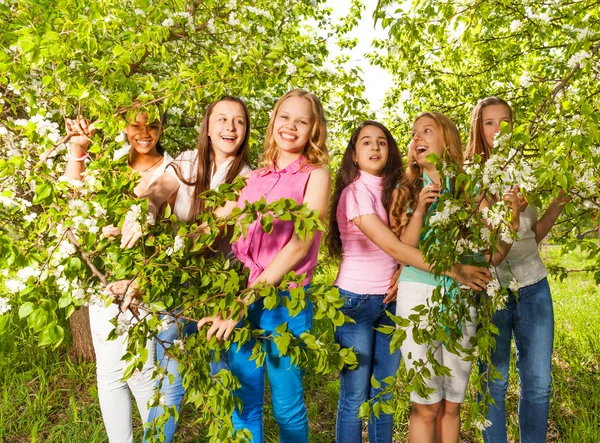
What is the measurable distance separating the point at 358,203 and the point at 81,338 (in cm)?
376

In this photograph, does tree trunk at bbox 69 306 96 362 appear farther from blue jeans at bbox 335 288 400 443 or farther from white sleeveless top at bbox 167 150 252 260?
blue jeans at bbox 335 288 400 443

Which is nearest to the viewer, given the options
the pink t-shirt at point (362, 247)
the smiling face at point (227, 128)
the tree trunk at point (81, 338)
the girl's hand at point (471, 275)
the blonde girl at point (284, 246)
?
the blonde girl at point (284, 246)

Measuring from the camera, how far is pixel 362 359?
2.82 m

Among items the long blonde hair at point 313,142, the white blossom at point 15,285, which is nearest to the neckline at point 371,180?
the long blonde hair at point 313,142

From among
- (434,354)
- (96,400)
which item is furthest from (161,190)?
(96,400)

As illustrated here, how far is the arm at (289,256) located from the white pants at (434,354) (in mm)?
716

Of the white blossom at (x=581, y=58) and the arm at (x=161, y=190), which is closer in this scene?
the white blossom at (x=581, y=58)

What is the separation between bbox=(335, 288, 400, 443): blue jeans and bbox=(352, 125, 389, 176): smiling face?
0.73 m

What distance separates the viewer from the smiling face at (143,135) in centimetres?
291

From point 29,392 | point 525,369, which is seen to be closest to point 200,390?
point 525,369

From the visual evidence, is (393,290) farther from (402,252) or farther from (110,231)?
(110,231)

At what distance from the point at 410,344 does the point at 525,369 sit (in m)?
0.76

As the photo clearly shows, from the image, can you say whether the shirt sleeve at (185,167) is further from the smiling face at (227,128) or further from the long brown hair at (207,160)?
the smiling face at (227,128)

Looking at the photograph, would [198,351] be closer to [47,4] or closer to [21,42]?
[21,42]
